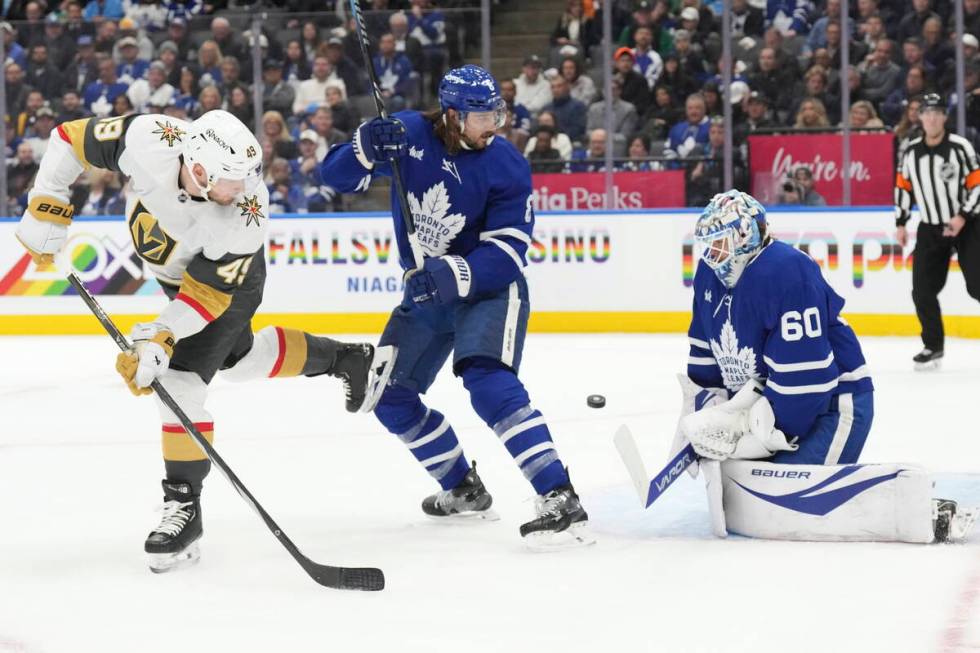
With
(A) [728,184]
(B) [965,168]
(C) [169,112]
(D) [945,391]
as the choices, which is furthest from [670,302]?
(C) [169,112]

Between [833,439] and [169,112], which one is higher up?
[169,112]

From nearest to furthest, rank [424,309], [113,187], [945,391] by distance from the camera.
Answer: [424,309] → [945,391] → [113,187]

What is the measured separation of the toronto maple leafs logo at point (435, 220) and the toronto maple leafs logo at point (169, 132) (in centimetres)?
59

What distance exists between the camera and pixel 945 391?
6.14 meters

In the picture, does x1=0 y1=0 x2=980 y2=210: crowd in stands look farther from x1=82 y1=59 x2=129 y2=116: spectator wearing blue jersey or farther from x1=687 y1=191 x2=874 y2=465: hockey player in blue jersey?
x1=687 y1=191 x2=874 y2=465: hockey player in blue jersey

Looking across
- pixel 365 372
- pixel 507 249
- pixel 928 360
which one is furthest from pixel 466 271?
pixel 928 360

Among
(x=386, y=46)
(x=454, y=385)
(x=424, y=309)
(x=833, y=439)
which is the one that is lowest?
(x=454, y=385)

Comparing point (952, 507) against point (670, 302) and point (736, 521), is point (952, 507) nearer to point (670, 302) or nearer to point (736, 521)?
point (736, 521)

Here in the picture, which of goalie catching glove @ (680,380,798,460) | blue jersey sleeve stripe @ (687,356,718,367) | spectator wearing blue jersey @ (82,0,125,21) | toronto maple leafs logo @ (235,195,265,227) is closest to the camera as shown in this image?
toronto maple leafs logo @ (235,195,265,227)

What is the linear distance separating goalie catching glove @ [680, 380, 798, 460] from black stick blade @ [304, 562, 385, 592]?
86cm

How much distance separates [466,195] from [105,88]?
21.5ft

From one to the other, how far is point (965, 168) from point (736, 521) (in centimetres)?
392

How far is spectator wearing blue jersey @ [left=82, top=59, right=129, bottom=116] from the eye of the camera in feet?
31.7

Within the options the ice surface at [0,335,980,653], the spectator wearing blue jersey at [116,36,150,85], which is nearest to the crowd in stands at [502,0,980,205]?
the spectator wearing blue jersey at [116,36,150,85]
